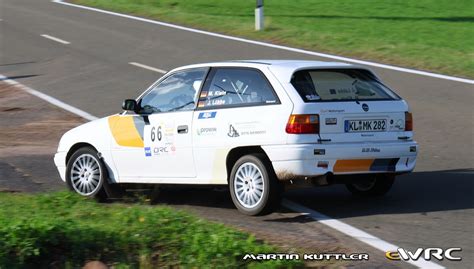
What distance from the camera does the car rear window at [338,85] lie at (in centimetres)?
905

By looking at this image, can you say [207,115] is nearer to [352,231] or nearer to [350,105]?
[350,105]

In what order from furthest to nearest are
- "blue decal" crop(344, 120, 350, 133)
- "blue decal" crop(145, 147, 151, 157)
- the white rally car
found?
1. "blue decal" crop(145, 147, 151, 157)
2. "blue decal" crop(344, 120, 350, 133)
3. the white rally car

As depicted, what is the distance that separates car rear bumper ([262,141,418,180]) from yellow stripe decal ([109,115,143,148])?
1.90 metres

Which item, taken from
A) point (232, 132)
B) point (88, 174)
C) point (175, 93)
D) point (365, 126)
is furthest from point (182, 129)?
point (365, 126)

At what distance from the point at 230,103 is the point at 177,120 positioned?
0.72 metres

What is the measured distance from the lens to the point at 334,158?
348 inches

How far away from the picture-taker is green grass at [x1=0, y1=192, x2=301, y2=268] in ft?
23.7

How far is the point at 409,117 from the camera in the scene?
9484 millimetres

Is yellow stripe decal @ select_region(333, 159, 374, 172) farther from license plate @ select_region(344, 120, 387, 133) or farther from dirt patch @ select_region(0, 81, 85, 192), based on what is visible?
dirt patch @ select_region(0, 81, 85, 192)

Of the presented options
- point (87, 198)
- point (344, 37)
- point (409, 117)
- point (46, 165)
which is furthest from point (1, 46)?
point (409, 117)

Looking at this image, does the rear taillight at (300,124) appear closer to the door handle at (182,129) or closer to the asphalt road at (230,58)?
the asphalt road at (230,58)

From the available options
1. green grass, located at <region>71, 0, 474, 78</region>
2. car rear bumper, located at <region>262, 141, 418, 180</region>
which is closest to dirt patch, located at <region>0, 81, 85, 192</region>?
car rear bumper, located at <region>262, 141, 418, 180</region>

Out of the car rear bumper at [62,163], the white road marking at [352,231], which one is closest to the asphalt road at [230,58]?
the white road marking at [352,231]

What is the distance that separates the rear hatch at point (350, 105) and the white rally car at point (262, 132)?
10 millimetres
